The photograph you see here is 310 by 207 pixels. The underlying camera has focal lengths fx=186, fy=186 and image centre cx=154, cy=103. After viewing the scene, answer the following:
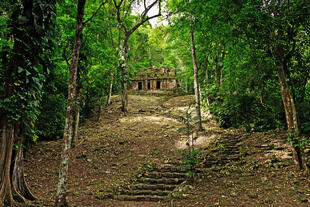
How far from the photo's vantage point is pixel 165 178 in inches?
255

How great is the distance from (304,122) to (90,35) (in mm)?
10899

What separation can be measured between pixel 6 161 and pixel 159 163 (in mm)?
5093

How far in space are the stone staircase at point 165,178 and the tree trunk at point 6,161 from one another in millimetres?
2585

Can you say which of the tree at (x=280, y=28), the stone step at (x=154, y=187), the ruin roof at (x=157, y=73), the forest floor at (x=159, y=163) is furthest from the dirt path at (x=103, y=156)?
the ruin roof at (x=157, y=73)

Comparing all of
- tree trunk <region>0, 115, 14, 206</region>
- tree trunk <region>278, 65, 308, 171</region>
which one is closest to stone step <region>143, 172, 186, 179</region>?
tree trunk <region>278, 65, 308, 171</region>

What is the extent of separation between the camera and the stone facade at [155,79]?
29031 mm

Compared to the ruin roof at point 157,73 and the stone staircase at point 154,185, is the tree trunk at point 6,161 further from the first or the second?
the ruin roof at point 157,73

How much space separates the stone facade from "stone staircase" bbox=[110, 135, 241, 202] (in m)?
21.1

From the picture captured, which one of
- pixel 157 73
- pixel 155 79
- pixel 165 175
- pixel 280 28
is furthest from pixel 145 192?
pixel 157 73

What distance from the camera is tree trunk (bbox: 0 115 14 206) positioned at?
431cm

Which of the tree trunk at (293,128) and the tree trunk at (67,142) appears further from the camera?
the tree trunk at (293,128)

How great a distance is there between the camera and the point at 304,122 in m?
8.05

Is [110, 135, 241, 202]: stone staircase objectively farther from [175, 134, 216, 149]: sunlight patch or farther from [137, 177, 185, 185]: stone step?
[175, 134, 216, 149]: sunlight patch

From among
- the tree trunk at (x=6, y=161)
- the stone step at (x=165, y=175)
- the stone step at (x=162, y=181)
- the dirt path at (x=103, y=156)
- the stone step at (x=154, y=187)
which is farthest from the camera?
the stone step at (x=165, y=175)
